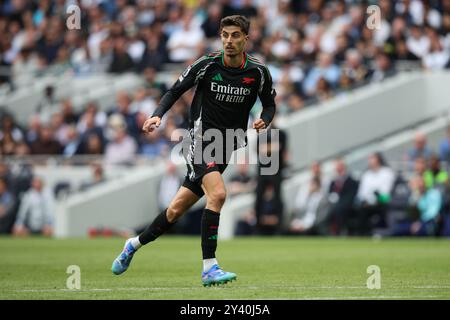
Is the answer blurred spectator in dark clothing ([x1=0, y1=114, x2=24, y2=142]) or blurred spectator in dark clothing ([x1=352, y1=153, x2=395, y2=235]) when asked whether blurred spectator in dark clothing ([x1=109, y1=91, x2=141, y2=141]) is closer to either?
blurred spectator in dark clothing ([x1=0, y1=114, x2=24, y2=142])

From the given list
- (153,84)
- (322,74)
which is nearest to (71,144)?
(153,84)

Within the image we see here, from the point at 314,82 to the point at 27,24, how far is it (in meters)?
10.3

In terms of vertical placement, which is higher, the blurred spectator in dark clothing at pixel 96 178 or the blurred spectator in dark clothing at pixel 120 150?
the blurred spectator in dark clothing at pixel 120 150

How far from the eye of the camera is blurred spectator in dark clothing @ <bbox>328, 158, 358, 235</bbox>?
22328 mm

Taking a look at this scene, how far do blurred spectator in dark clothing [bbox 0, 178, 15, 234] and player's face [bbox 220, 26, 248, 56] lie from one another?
1438cm

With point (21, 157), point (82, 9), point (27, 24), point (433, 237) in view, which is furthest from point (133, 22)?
point (433, 237)

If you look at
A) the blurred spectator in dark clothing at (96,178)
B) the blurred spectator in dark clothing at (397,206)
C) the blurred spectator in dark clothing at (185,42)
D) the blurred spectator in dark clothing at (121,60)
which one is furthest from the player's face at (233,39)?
the blurred spectator in dark clothing at (121,60)

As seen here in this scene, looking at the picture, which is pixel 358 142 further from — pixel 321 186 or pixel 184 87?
pixel 184 87

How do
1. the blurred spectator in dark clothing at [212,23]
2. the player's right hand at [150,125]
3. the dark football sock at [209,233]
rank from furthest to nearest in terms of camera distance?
the blurred spectator in dark clothing at [212,23], the dark football sock at [209,233], the player's right hand at [150,125]

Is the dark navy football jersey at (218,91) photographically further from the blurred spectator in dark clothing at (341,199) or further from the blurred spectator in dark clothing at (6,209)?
the blurred spectator in dark clothing at (6,209)

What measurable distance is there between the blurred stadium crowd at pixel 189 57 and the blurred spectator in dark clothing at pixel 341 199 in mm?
477

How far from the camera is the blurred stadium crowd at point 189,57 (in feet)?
83.6
